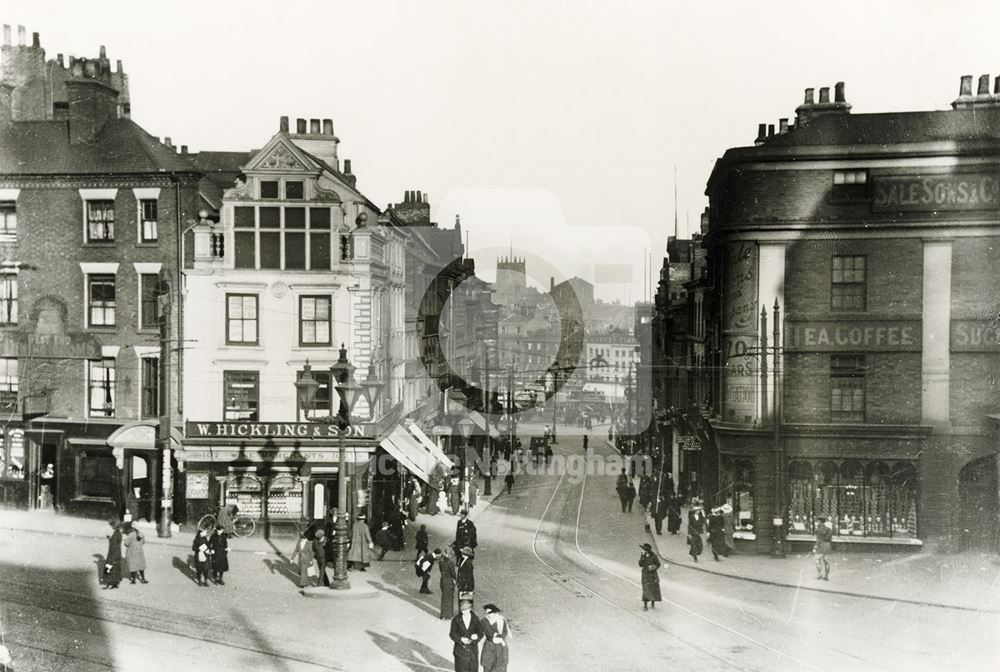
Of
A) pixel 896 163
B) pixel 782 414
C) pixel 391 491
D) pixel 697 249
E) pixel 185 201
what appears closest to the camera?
pixel 896 163

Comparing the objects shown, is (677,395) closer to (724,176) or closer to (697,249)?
(697,249)

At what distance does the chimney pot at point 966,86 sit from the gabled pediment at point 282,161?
1637 centimetres

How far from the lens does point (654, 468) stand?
40.3m

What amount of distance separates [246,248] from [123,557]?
9108 millimetres

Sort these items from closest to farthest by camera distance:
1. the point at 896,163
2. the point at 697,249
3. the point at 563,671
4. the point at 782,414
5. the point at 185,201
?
the point at 563,671, the point at 896,163, the point at 782,414, the point at 185,201, the point at 697,249

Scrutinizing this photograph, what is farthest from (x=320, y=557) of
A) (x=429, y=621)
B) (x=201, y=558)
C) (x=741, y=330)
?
(x=741, y=330)

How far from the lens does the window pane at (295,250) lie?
2383 centimetres

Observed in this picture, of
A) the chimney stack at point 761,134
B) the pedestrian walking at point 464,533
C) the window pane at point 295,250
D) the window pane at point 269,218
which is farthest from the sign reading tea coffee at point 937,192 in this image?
the window pane at point 269,218

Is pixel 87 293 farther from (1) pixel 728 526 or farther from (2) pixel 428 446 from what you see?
(1) pixel 728 526

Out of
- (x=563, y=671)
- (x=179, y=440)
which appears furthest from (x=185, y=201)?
(x=563, y=671)

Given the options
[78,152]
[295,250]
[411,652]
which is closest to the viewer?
[411,652]

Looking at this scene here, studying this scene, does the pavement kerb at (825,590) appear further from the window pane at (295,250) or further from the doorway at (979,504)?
the window pane at (295,250)

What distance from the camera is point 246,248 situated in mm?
23906

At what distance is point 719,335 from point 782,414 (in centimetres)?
277
